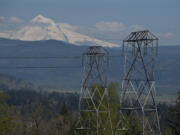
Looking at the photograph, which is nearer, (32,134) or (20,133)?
(32,134)

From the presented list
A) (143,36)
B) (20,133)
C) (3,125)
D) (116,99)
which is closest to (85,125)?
(3,125)

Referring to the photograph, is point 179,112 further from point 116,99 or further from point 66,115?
point 66,115

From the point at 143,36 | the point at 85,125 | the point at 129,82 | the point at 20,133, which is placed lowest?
the point at 20,133

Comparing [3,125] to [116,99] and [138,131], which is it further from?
[116,99]

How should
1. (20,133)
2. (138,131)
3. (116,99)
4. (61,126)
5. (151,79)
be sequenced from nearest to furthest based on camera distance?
(151,79) → (138,131) → (116,99) → (61,126) → (20,133)

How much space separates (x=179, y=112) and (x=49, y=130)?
37.5 metres

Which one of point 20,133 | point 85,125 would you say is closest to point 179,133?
point 85,125

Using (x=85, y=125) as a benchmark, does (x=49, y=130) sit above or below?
below

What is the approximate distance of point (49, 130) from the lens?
300 ft

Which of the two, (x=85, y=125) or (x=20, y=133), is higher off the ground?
(x=85, y=125)

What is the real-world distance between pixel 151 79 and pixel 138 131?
8010 mm

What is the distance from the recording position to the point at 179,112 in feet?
190

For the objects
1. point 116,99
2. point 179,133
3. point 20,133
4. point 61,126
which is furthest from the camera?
point 20,133

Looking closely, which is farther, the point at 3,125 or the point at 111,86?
the point at 111,86
